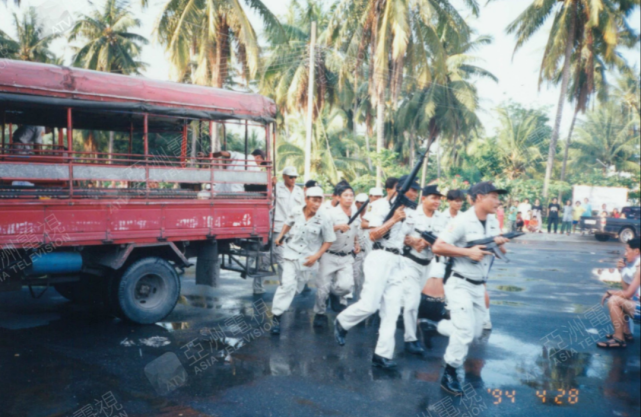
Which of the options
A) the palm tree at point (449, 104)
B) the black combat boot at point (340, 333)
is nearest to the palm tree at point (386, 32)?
the palm tree at point (449, 104)

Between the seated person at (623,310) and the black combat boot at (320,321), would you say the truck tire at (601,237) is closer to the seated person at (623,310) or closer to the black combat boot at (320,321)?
the seated person at (623,310)

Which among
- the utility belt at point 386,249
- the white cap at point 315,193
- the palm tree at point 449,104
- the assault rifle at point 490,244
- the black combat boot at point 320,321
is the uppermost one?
the palm tree at point 449,104

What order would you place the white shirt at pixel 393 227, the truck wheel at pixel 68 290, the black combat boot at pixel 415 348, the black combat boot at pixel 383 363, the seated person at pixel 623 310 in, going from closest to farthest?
the black combat boot at pixel 383 363
the white shirt at pixel 393 227
the black combat boot at pixel 415 348
the seated person at pixel 623 310
the truck wheel at pixel 68 290

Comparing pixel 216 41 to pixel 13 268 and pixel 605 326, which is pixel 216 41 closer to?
pixel 13 268

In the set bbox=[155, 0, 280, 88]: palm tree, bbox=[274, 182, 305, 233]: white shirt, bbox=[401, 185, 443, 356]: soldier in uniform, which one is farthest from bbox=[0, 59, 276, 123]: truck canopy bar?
bbox=[155, 0, 280, 88]: palm tree

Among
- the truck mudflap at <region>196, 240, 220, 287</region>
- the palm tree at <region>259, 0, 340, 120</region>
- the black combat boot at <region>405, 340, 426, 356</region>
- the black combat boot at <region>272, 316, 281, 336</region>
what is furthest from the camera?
the palm tree at <region>259, 0, 340, 120</region>

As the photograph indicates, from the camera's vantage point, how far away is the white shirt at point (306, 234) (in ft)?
19.9

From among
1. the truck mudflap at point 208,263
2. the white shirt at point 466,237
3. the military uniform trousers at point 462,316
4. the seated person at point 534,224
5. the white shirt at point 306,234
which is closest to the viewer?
the military uniform trousers at point 462,316

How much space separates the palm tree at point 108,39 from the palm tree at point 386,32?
13542 mm

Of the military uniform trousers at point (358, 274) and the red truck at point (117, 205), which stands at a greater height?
the red truck at point (117, 205)

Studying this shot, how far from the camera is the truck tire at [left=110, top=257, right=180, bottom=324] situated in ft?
A: 19.6

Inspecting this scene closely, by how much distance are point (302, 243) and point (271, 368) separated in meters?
1.72

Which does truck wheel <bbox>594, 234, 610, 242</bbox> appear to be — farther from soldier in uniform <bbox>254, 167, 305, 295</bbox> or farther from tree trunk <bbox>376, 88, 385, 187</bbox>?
soldier in uniform <bbox>254, 167, 305, 295</bbox>

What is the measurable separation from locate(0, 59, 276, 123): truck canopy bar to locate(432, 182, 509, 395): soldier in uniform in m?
3.54
